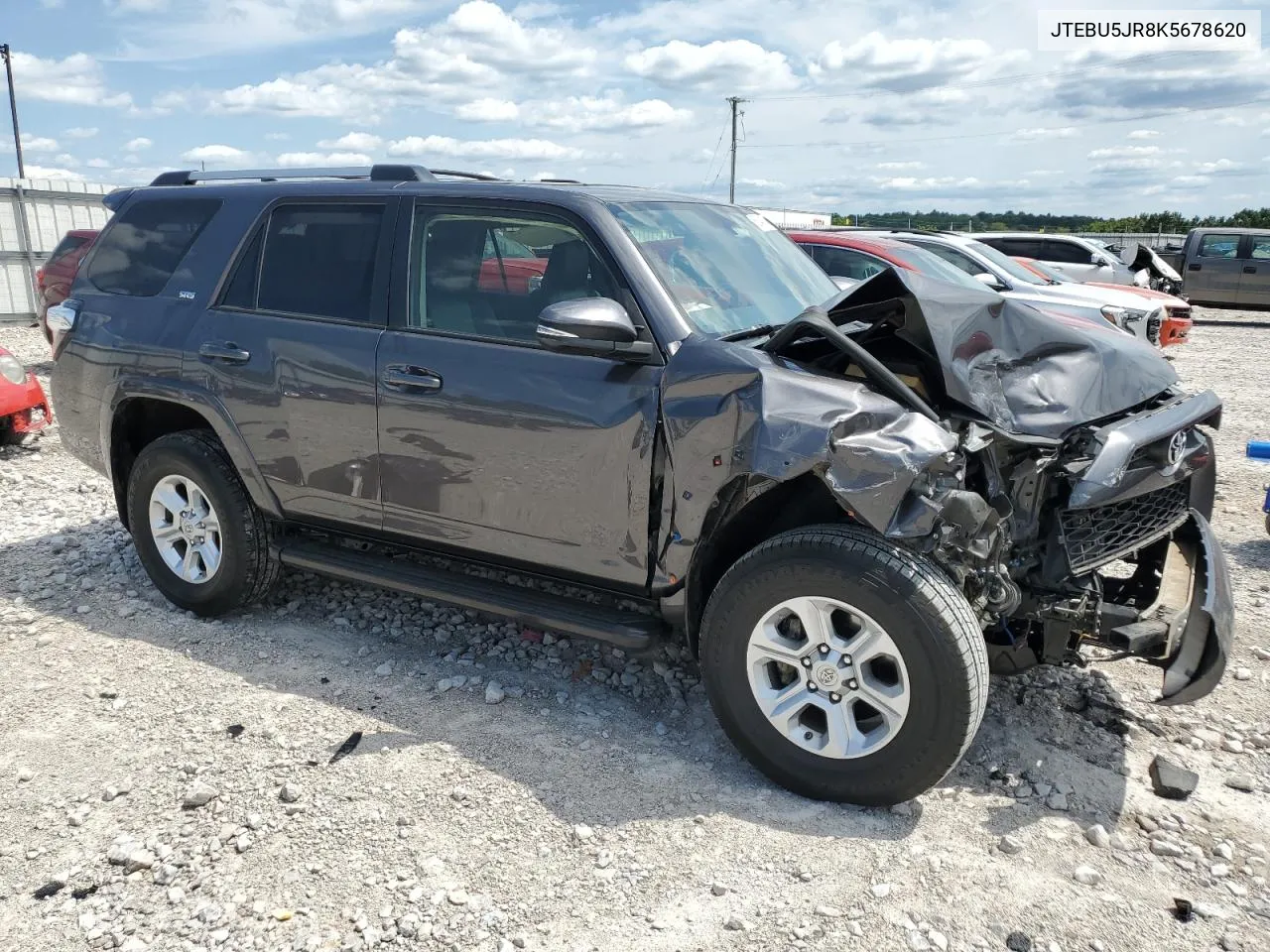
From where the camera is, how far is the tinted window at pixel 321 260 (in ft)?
13.3

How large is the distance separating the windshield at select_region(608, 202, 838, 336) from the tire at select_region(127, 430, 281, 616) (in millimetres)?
2156

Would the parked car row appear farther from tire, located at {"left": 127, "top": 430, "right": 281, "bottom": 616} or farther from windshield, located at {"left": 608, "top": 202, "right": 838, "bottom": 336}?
tire, located at {"left": 127, "top": 430, "right": 281, "bottom": 616}

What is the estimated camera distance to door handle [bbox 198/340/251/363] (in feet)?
13.9

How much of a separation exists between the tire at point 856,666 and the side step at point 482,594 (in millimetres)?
319

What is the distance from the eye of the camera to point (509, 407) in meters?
3.58

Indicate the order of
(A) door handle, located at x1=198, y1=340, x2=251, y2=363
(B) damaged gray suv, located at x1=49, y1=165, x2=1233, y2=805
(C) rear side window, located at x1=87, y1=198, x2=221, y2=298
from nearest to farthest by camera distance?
1. (B) damaged gray suv, located at x1=49, y1=165, x2=1233, y2=805
2. (A) door handle, located at x1=198, y1=340, x2=251, y2=363
3. (C) rear side window, located at x1=87, y1=198, x2=221, y2=298

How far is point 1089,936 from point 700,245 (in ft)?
8.66

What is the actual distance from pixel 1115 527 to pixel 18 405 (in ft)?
25.0

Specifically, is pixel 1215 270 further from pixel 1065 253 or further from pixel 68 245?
pixel 68 245

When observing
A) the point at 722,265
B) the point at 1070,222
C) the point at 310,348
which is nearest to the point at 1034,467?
the point at 722,265

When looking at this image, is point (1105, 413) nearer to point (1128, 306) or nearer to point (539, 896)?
point (539, 896)

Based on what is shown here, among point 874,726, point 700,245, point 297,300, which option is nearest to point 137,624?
point 297,300

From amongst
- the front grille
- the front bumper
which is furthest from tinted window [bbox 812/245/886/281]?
the front bumper

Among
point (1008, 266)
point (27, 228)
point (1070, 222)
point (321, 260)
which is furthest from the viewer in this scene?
point (1070, 222)
